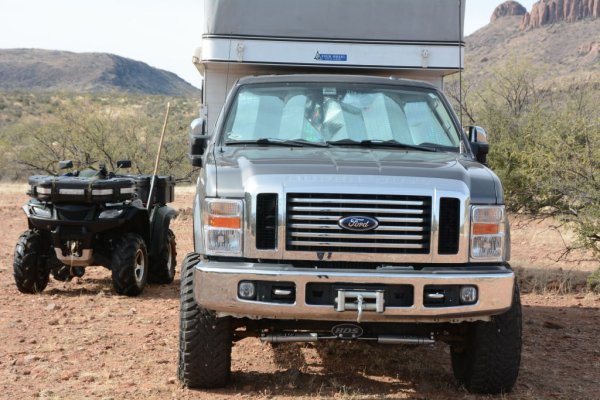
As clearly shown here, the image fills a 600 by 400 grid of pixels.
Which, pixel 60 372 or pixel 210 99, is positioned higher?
pixel 210 99

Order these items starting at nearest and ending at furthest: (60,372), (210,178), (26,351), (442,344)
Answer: (210,178) → (60,372) → (26,351) → (442,344)

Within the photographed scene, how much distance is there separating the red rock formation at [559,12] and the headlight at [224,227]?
71.7 m

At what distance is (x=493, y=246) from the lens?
4.74 meters

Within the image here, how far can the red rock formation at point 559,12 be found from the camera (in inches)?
2849

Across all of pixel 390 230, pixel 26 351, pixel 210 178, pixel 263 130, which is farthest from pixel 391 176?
pixel 26 351

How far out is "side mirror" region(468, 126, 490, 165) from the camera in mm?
5918

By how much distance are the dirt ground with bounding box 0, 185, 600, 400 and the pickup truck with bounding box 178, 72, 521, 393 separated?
0.42 metres

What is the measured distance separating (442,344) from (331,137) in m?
2.25

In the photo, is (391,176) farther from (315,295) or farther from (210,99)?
(210,99)

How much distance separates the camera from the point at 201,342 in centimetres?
497

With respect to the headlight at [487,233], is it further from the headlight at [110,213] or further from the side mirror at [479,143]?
the headlight at [110,213]

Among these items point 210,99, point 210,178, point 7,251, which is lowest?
point 7,251

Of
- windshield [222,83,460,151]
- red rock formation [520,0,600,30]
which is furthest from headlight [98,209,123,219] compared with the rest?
red rock formation [520,0,600,30]

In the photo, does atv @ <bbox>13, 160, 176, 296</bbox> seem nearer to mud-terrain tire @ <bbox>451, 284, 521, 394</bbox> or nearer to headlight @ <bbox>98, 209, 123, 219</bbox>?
headlight @ <bbox>98, 209, 123, 219</bbox>
